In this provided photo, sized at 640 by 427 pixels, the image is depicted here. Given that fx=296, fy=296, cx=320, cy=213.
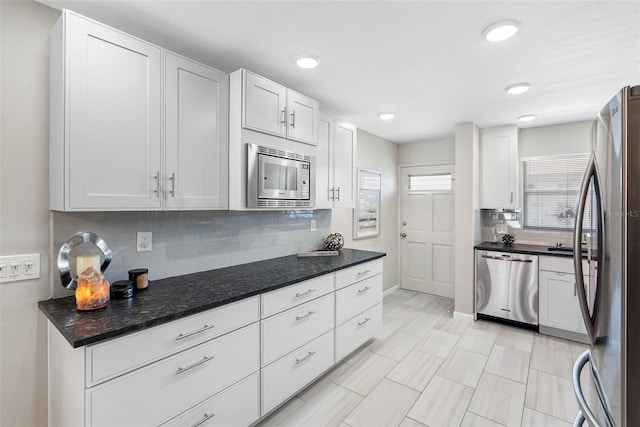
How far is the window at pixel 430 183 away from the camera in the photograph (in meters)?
4.59

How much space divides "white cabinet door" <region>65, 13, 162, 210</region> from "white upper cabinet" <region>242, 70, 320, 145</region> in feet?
1.88

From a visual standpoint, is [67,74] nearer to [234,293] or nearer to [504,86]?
[234,293]

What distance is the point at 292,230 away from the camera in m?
3.05

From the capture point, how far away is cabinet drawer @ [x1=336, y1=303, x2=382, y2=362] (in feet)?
8.40

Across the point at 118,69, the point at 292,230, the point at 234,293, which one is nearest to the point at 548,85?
the point at 292,230

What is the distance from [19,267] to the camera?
4.91ft

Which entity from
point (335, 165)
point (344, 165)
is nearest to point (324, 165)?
point (335, 165)

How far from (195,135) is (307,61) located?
934mm

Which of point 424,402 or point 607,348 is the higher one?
point 607,348

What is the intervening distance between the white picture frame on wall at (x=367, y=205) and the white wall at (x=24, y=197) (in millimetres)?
3092

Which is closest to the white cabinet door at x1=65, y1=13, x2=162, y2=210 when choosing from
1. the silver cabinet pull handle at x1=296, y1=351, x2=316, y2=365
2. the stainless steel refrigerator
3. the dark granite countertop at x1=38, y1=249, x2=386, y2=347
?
the dark granite countertop at x1=38, y1=249, x2=386, y2=347

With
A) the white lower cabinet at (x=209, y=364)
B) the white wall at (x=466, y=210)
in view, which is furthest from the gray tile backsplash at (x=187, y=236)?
the white wall at (x=466, y=210)

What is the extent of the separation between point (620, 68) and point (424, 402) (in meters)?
2.85

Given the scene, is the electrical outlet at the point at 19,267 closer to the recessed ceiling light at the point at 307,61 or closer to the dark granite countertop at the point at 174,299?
the dark granite countertop at the point at 174,299
